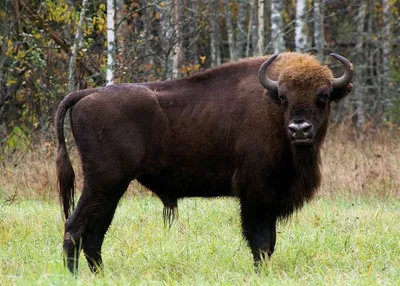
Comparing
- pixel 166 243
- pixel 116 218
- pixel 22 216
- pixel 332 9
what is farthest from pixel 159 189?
pixel 332 9

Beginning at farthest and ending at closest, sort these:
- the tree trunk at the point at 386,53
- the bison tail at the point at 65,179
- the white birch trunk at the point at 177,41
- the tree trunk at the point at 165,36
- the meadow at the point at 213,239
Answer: the tree trunk at the point at 386,53, the white birch trunk at the point at 177,41, the tree trunk at the point at 165,36, the bison tail at the point at 65,179, the meadow at the point at 213,239

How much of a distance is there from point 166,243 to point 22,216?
2.62 meters

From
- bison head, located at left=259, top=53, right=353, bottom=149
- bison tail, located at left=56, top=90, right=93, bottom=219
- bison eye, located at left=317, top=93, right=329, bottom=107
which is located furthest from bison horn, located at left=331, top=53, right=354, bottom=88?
bison tail, located at left=56, top=90, right=93, bottom=219

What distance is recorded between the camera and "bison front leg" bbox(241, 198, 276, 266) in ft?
23.4

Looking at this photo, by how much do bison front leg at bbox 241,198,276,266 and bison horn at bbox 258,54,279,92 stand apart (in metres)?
1.05

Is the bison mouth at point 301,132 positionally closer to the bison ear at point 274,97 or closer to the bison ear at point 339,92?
the bison ear at point 274,97

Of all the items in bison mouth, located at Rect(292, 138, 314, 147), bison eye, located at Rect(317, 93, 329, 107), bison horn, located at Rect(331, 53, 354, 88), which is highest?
bison horn, located at Rect(331, 53, 354, 88)

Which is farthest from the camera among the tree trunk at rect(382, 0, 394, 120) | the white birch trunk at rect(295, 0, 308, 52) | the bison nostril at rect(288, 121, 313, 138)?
the tree trunk at rect(382, 0, 394, 120)

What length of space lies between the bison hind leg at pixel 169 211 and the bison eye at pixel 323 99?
1714 millimetres

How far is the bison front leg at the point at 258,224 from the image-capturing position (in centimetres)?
713

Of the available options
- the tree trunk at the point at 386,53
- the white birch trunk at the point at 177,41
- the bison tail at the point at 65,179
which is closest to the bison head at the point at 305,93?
the bison tail at the point at 65,179

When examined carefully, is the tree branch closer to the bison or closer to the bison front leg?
the bison

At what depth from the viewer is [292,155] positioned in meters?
7.18

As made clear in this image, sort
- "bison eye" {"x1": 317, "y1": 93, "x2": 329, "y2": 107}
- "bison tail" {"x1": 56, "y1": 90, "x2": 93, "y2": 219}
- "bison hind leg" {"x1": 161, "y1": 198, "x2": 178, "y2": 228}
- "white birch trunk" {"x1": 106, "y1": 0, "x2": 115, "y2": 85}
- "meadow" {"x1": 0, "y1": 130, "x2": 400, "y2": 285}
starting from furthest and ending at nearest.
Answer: "white birch trunk" {"x1": 106, "y1": 0, "x2": 115, "y2": 85}, "bison hind leg" {"x1": 161, "y1": 198, "x2": 178, "y2": 228}, "bison tail" {"x1": 56, "y1": 90, "x2": 93, "y2": 219}, "bison eye" {"x1": 317, "y1": 93, "x2": 329, "y2": 107}, "meadow" {"x1": 0, "y1": 130, "x2": 400, "y2": 285}
